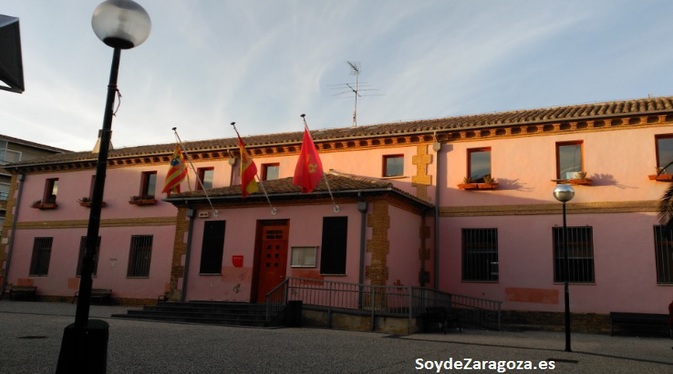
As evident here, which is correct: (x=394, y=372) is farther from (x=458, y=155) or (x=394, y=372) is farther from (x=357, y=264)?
(x=458, y=155)

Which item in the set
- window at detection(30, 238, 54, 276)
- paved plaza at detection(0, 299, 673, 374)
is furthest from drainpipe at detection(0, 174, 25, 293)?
paved plaza at detection(0, 299, 673, 374)

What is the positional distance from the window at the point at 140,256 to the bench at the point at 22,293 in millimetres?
4987

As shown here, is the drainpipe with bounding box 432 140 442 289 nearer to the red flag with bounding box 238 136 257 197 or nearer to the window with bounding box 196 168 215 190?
the red flag with bounding box 238 136 257 197

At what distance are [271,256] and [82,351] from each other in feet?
43.5

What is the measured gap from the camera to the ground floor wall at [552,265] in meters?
16.8

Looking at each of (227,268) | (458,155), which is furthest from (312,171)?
(458,155)

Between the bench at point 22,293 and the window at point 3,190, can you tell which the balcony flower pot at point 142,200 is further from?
the window at point 3,190

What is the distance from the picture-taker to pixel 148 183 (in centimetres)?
2573

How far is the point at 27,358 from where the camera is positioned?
26.9 feet

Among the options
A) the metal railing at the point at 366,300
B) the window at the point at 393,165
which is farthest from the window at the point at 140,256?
the window at the point at 393,165

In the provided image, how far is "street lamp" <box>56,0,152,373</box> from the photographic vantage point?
17.2ft

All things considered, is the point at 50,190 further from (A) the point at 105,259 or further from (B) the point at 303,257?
(B) the point at 303,257

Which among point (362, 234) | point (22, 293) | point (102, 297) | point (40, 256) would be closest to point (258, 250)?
point (362, 234)

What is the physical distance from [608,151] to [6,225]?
27.1m
